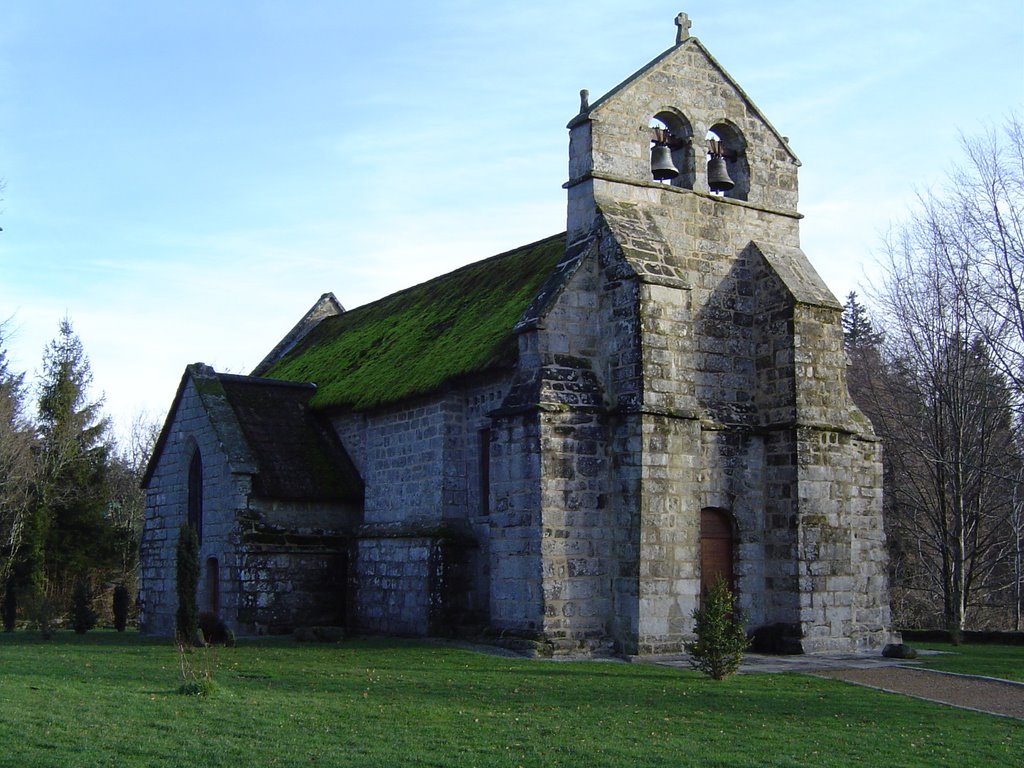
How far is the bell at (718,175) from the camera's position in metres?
20.9

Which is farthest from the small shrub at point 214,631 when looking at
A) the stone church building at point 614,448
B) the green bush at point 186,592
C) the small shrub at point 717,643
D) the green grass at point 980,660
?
the green grass at point 980,660

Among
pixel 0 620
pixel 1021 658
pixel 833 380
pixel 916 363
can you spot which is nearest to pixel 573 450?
pixel 833 380

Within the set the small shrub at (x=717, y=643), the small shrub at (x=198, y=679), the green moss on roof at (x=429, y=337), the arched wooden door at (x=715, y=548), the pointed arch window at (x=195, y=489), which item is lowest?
the small shrub at (x=198, y=679)

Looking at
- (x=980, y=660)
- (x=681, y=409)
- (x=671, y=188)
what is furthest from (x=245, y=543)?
(x=980, y=660)

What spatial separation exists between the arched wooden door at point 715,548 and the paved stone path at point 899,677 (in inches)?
57.0

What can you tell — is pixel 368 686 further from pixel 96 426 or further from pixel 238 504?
pixel 96 426

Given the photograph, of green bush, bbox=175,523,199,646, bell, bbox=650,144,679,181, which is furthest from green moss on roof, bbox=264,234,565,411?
green bush, bbox=175,523,199,646

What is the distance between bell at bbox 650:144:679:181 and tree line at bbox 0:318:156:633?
1054 inches

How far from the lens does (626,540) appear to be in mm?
18328

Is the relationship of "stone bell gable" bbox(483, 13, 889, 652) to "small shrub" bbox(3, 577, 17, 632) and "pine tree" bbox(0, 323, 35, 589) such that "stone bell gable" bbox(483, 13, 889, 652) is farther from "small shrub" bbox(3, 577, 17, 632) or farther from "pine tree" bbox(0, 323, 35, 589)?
"pine tree" bbox(0, 323, 35, 589)

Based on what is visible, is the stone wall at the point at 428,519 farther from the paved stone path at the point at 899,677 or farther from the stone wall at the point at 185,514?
the paved stone path at the point at 899,677

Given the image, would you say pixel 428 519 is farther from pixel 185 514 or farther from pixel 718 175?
pixel 718 175

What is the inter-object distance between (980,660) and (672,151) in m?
10.7

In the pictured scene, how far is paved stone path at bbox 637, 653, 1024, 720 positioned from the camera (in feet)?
48.1
